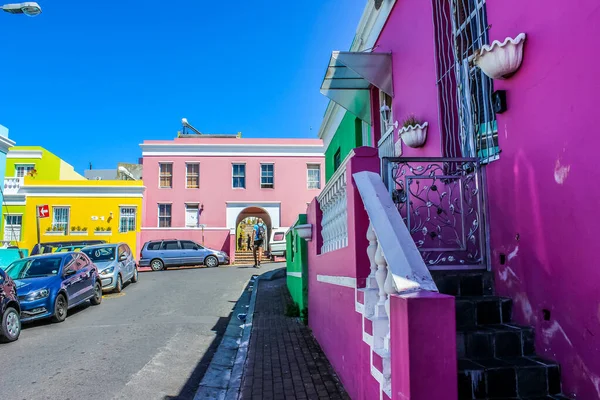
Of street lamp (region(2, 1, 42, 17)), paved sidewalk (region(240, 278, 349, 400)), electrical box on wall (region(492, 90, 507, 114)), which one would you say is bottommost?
paved sidewalk (region(240, 278, 349, 400))

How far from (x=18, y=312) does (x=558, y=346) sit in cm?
861

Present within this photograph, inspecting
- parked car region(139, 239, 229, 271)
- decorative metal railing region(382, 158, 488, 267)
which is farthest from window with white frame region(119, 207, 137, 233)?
decorative metal railing region(382, 158, 488, 267)

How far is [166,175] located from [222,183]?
3.66m

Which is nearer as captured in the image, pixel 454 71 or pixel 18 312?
pixel 454 71

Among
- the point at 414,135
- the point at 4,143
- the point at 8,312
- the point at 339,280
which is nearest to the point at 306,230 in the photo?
the point at 414,135

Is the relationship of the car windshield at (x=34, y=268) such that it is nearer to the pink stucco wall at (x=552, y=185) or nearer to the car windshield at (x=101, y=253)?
the car windshield at (x=101, y=253)

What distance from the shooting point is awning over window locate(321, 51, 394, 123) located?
24.1ft

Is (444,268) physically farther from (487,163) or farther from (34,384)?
(34,384)

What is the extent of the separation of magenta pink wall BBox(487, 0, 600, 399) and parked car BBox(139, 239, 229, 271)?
20.0 m

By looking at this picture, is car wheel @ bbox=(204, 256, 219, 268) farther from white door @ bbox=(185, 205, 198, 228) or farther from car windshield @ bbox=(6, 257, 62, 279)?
car windshield @ bbox=(6, 257, 62, 279)

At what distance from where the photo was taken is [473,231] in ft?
14.4

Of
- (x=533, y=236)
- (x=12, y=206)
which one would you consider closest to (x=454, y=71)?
(x=533, y=236)

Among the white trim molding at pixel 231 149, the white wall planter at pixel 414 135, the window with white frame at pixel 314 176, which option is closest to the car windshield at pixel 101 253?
the white wall planter at pixel 414 135

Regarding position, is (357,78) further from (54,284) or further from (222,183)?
(222,183)
